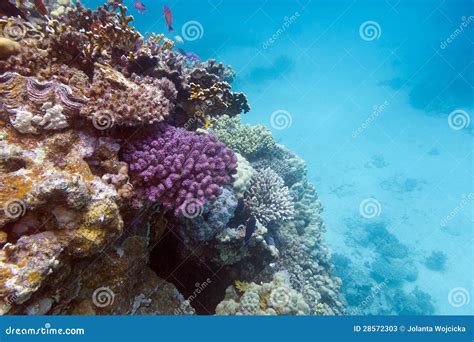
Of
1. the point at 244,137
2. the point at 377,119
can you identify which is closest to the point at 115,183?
the point at 244,137

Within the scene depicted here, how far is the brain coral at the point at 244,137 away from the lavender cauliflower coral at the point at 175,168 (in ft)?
15.9

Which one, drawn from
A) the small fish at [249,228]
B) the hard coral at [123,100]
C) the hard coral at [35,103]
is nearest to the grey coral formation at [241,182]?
the small fish at [249,228]

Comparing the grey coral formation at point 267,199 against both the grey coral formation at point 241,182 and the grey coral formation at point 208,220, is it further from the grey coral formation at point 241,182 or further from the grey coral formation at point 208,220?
the grey coral formation at point 208,220

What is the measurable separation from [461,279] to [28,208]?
18701 millimetres

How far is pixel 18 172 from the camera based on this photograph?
2.74 meters

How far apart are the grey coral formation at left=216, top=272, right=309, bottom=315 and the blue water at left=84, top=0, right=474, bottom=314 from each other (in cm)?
916

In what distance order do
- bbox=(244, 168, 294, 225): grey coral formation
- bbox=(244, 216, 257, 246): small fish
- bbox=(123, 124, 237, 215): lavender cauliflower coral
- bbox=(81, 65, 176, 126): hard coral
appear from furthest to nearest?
bbox=(244, 168, 294, 225): grey coral formation
bbox=(244, 216, 257, 246): small fish
bbox=(123, 124, 237, 215): lavender cauliflower coral
bbox=(81, 65, 176, 126): hard coral

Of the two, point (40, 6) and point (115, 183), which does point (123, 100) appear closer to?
point (115, 183)

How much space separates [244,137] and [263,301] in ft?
17.3

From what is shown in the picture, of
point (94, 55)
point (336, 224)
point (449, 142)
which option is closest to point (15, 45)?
point (94, 55)

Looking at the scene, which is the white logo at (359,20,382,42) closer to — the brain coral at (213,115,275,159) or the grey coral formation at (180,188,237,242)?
the brain coral at (213,115,275,159)

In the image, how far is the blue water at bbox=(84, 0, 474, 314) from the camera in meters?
15.4

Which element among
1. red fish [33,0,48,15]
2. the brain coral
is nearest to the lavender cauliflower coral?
red fish [33,0,48,15]

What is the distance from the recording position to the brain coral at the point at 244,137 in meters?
8.80
